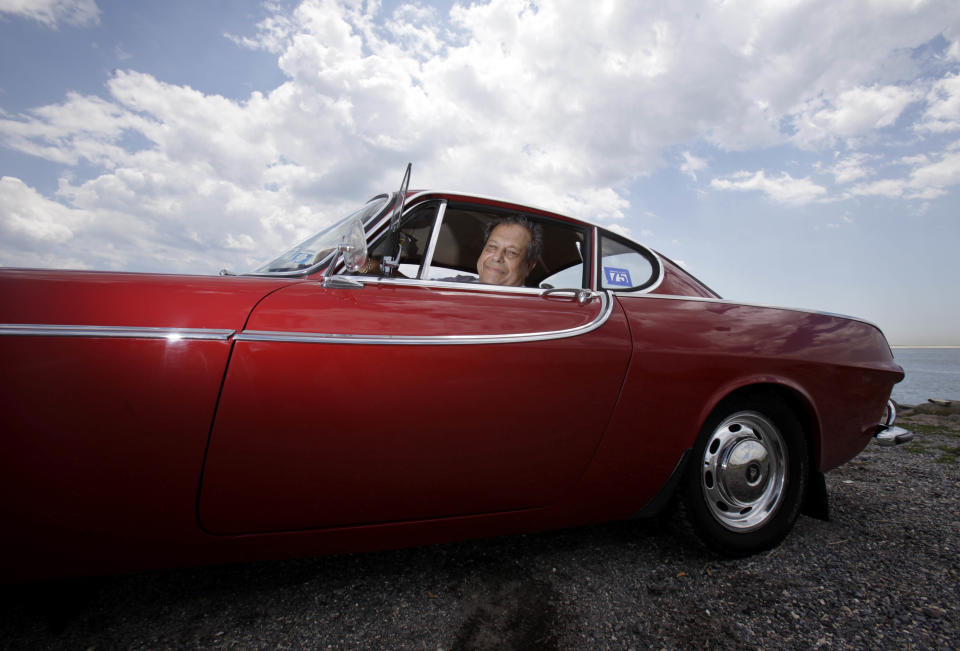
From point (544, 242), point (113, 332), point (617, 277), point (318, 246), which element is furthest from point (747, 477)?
point (113, 332)

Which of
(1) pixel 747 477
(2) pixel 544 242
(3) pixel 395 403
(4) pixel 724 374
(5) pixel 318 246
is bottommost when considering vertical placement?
(1) pixel 747 477

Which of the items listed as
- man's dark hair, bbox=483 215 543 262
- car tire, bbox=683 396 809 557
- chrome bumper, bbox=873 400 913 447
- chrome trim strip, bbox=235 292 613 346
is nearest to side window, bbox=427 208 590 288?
man's dark hair, bbox=483 215 543 262

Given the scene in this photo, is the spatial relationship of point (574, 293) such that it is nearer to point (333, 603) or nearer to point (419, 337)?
point (419, 337)

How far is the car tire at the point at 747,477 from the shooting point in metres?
1.84

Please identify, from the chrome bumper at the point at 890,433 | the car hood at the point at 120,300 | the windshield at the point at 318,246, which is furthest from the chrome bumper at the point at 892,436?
the car hood at the point at 120,300

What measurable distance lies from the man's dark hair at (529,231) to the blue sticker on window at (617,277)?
386 millimetres

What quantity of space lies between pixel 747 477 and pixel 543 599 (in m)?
1.05

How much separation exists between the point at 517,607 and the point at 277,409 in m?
1.03

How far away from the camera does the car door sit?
4.15 feet

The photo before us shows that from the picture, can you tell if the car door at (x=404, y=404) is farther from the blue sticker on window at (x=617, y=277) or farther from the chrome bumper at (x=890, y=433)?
the chrome bumper at (x=890, y=433)

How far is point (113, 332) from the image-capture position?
3.83ft

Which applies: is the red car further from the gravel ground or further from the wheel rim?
the gravel ground

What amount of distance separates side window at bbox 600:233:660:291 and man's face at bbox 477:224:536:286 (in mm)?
394

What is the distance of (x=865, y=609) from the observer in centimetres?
155
